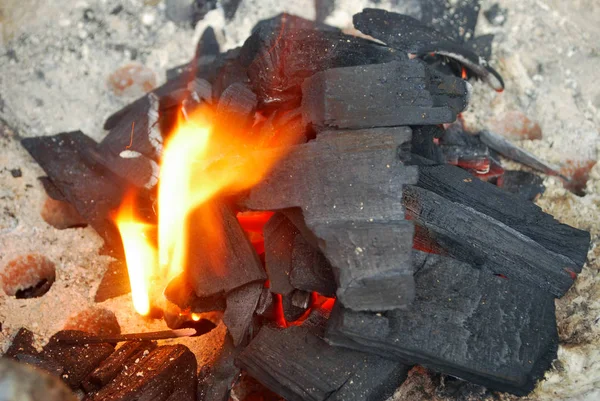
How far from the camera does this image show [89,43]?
3.44m

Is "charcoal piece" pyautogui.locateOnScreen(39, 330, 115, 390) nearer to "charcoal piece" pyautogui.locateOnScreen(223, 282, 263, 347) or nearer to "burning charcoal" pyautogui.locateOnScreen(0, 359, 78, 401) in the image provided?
"charcoal piece" pyautogui.locateOnScreen(223, 282, 263, 347)

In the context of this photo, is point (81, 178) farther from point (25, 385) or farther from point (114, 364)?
point (25, 385)

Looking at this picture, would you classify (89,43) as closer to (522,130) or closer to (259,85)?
(259,85)

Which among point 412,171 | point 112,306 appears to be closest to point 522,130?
point 412,171

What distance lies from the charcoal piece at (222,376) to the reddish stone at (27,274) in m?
1.10

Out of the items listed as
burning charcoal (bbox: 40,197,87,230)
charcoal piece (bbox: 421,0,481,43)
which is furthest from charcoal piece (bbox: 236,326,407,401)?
charcoal piece (bbox: 421,0,481,43)

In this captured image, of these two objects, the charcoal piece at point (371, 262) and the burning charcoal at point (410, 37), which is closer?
the charcoal piece at point (371, 262)

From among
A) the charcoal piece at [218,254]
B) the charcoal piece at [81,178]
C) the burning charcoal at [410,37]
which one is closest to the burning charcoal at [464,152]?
the burning charcoal at [410,37]

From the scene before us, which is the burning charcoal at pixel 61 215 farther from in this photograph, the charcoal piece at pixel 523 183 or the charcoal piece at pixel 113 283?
the charcoal piece at pixel 523 183

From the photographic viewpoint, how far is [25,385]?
1.36 m

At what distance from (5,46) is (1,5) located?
0.27 meters

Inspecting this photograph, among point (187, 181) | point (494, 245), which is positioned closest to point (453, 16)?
point (494, 245)

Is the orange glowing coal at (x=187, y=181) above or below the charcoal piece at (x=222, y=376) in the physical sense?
above

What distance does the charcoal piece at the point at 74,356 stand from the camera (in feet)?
7.76
